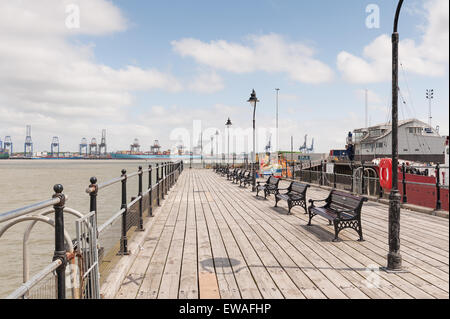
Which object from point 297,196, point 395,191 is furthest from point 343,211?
point 297,196

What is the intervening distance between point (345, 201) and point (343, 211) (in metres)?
0.57

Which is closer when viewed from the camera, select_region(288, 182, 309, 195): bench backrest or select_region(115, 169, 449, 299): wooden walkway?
select_region(115, 169, 449, 299): wooden walkway

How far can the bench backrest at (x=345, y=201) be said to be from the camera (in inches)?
247

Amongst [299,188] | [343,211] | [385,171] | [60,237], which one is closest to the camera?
[60,237]

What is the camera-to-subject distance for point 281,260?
206 inches

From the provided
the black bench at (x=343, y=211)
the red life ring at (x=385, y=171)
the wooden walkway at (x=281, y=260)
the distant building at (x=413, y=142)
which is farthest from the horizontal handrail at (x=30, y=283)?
the distant building at (x=413, y=142)

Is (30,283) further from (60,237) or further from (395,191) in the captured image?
(395,191)

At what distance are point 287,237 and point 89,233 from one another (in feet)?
15.1

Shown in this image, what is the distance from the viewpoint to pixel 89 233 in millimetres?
3199

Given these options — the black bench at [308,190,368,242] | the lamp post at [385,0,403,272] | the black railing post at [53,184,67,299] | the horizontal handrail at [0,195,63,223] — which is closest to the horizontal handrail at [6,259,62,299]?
the black railing post at [53,184,67,299]

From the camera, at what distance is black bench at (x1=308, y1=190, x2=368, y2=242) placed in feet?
20.7

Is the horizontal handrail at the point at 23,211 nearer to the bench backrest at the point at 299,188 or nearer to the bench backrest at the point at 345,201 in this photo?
the bench backrest at the point at 345,201

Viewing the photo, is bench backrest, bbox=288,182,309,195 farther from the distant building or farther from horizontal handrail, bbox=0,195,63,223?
the distant building
